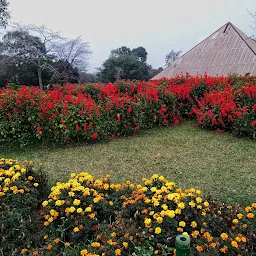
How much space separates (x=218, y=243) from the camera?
1.91 metres

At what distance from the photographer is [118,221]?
7.04 ft

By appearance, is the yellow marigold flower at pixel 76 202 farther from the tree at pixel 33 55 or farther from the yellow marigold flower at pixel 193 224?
the tree at pixel 33 55

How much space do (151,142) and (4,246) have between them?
3.33m

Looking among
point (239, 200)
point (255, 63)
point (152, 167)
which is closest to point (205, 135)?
point (152, 167)

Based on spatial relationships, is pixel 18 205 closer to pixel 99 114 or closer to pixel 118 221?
pixel 118 221

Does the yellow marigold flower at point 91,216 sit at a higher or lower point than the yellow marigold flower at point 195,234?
higher

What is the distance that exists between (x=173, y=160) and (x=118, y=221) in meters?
2.13

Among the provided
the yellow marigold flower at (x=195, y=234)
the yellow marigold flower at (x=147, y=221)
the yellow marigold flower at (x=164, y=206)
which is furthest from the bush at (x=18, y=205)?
the yellow marigold flower at (x=195, y=234)

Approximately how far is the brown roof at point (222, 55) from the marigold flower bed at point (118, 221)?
1484 cm

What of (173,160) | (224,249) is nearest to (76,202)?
(224,249)

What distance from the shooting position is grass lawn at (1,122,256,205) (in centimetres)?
332

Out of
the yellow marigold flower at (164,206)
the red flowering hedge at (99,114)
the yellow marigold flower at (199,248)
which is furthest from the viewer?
the red flowering hedge at (99,114)

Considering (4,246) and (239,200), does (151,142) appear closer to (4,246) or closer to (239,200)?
(239,200)

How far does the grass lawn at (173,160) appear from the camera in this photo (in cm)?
332
